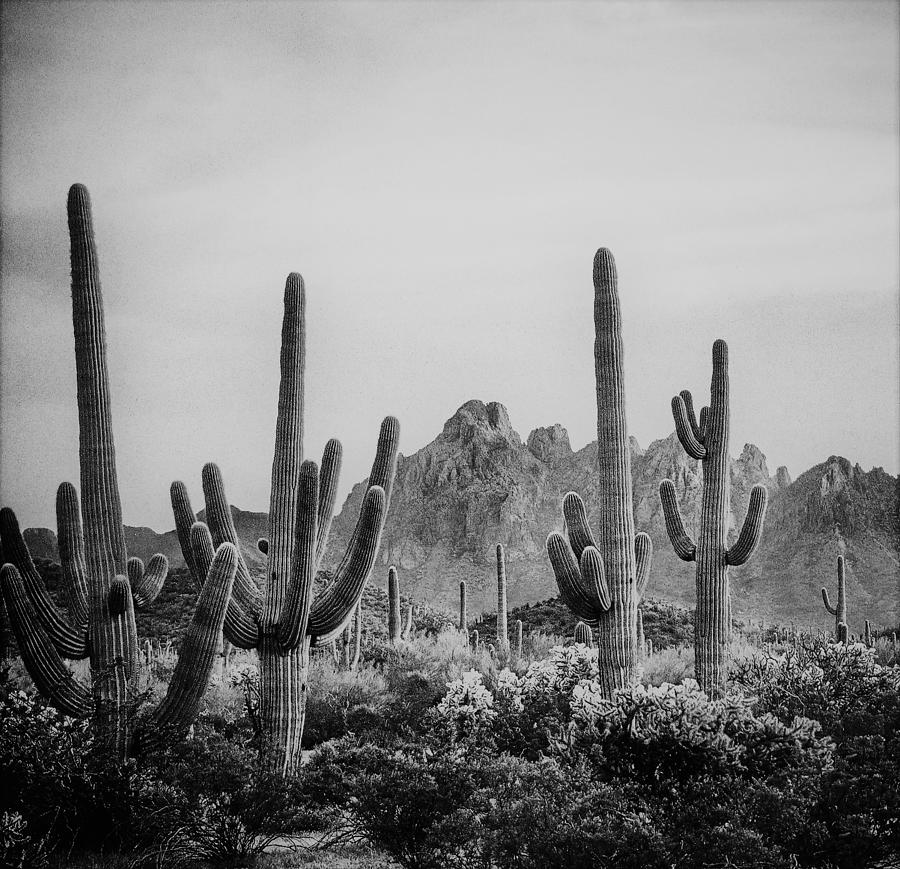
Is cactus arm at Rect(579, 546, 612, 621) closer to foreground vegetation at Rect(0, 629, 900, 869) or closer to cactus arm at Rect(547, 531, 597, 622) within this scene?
cactus arm at Rect(547, 531, 597, 622)

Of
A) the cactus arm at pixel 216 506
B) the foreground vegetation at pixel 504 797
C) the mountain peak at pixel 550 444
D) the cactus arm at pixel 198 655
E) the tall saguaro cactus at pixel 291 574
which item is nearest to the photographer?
the foreground vegetation at pixel 504 797

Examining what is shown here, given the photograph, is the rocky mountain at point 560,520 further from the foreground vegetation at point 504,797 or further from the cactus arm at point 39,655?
the foreground vegetation at point 504,797

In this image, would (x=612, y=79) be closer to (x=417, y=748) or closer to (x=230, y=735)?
(x=417, y=748)

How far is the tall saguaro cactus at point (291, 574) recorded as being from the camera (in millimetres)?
9422

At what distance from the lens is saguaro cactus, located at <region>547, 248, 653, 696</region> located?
9594 millimetres

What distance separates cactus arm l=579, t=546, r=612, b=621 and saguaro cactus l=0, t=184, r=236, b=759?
371 centimetres

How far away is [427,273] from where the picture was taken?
14.9 m

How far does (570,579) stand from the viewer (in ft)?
31.5

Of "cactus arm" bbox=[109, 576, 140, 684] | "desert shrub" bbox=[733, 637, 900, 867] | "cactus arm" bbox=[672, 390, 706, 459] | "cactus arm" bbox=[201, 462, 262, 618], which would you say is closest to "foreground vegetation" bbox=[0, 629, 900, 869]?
"desert shrub" bbox=[733, 637, 900, 867]

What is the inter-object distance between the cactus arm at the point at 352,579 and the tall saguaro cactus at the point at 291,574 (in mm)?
11

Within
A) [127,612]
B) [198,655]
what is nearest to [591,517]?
[198,655]

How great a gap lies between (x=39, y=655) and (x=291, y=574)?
258cm

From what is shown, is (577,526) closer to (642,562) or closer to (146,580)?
(642,562)

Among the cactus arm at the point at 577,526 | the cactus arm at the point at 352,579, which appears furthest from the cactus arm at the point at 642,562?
the cactus arm at the point at 352,579
